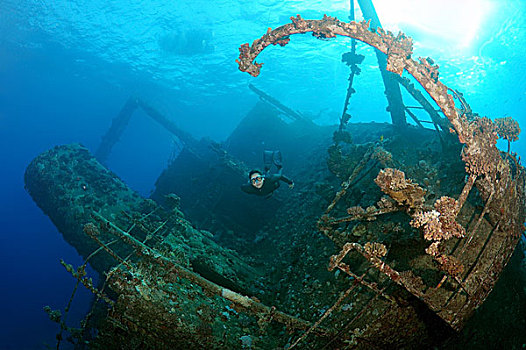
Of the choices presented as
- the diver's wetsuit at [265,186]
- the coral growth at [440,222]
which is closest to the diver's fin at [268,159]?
the diver's wetsuit at [265,186]

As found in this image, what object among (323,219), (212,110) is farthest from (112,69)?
(323,219)

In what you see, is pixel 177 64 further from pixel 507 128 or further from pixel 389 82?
pixel 507 128

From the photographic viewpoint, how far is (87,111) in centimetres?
6406

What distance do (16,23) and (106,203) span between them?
2709 cm

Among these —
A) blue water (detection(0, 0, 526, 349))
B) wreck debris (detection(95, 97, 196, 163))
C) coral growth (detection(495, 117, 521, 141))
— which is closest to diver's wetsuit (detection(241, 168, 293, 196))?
coral growth (detection(495, 117, 521, 141))

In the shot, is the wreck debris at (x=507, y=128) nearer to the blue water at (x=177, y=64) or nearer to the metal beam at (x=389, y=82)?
the metal beam at (x=389, y=82)

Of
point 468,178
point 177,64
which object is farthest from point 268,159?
point 177,64

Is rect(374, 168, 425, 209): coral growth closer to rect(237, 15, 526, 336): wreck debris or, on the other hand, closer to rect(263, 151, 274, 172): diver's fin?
rect(237, 15, 526, 336): wreck debris

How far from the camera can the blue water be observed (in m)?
19.8

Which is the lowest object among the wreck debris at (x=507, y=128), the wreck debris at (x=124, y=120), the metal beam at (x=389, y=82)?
the wreck debris at (x=124, y=120)

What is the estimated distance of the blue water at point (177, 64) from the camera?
19.8 metres

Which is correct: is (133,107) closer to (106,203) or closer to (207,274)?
(106,203)

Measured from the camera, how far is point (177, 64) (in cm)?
3042

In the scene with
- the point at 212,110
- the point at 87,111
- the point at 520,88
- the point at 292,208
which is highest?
the point at 520,88
